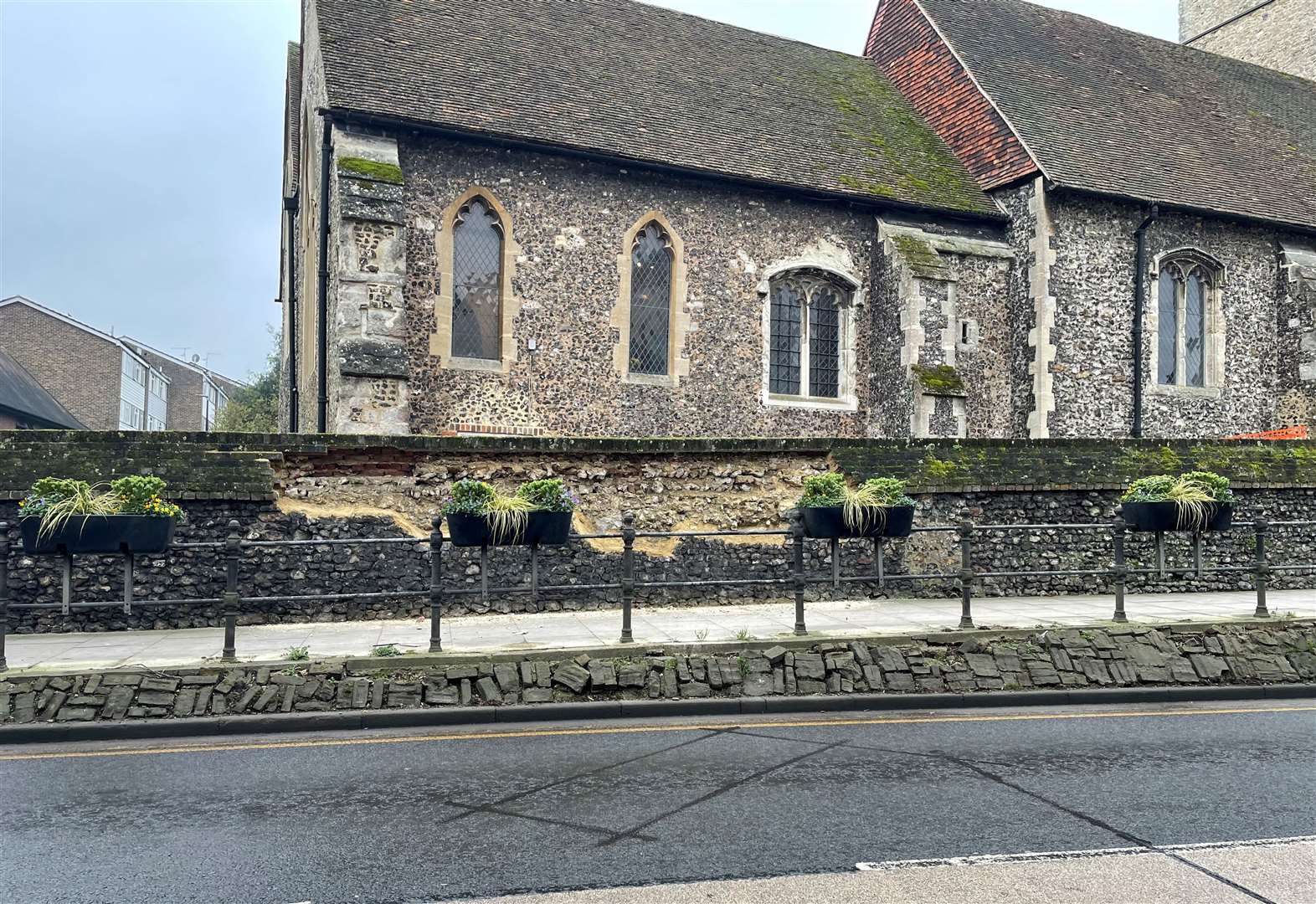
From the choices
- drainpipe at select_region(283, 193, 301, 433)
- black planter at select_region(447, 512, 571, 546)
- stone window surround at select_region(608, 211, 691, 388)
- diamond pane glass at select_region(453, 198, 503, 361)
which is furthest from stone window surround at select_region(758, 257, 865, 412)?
drainpipe at select_region(283, 193, 301, 433)

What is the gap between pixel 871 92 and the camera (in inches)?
979

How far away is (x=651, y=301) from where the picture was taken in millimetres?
19250

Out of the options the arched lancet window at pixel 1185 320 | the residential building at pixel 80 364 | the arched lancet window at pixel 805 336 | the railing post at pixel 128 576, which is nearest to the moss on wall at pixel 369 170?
→ the arched lancet window at pixel 805 336

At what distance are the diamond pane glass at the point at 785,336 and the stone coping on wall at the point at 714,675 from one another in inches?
452

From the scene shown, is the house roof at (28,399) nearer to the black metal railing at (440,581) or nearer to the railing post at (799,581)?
the black metal railing at (440,581)

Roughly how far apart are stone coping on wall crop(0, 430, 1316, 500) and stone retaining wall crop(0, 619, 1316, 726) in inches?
127

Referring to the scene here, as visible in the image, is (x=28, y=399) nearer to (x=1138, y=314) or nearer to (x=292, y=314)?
(x=292, y=314)

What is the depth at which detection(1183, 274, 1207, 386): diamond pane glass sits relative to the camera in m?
22.8

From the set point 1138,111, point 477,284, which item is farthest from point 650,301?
point 1138,111

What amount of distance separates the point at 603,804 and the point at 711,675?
2.99 m

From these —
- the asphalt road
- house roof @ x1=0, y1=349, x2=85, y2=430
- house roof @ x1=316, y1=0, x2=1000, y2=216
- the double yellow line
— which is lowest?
the double yellow line

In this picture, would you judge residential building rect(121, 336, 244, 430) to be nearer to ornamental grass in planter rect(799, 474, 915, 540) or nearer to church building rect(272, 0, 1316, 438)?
church building rect(272, 0, 1316, 438)

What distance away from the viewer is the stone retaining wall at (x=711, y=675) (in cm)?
740

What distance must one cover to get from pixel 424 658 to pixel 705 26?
2072cm
